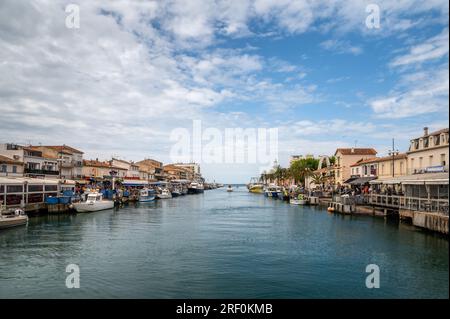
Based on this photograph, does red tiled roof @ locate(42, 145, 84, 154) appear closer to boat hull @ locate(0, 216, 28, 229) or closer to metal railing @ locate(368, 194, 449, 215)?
boat hull @ locate(0, 216, 28, 229)

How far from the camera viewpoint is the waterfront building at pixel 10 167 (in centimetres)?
6256

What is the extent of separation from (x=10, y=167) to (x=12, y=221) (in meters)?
29.9

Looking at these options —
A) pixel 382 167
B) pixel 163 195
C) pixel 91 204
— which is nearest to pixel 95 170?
pixel 163 195

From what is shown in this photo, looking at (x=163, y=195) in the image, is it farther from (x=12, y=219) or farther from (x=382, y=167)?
(x=12, y=219)

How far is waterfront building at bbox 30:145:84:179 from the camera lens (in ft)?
282

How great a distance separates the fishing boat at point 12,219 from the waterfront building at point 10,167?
2370 centimetres

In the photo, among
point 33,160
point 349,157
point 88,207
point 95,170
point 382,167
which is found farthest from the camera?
point 95,170

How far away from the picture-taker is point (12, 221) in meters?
39.4

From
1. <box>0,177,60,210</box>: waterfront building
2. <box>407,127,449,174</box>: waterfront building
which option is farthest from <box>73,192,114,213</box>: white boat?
<box>407,127,449,174</box>: waterfront building

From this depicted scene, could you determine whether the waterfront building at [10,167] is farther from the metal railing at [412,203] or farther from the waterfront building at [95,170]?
the metal railing at [412,203]

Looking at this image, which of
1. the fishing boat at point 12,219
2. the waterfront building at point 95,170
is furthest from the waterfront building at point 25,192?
the waterfront building at point 95,170

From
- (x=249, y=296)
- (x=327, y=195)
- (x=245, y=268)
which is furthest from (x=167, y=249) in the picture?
(x=327, y=195)

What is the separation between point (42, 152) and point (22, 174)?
1665 cm
